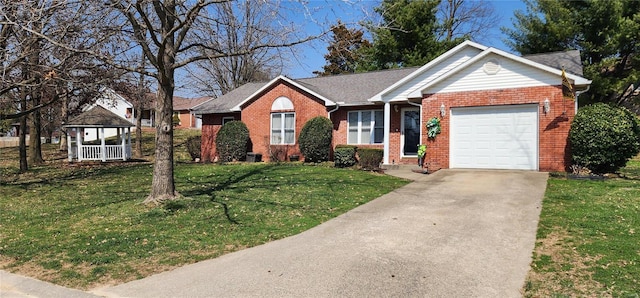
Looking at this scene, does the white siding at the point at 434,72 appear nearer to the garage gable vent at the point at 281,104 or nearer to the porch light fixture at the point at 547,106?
the porch light fixture at the point at 547,106

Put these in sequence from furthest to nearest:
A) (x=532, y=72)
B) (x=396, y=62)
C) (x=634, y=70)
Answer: (x=396, y=62), (x=634, y=70), (x=532, y=72)

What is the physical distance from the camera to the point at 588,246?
579 centimetres

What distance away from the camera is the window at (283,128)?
19.5m

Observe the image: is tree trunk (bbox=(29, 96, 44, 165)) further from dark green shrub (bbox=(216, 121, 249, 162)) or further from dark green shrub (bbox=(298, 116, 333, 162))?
dark green shrub (bbox=(298, 116, 333, 162))

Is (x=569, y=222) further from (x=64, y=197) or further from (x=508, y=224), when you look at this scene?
(x=64, y=197)

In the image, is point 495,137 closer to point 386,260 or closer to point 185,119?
point 386,260

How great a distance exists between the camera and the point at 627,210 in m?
7.64

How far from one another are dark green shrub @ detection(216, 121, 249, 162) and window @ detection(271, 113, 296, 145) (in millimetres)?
1316

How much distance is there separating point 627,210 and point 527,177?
4326mm

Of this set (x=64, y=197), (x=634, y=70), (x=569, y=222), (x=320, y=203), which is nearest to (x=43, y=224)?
(x=64, y=197)

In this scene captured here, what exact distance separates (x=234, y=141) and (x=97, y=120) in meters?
9.50

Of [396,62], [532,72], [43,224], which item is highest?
[396,62]

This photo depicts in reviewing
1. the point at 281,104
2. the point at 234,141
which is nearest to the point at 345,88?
the point at 281,104

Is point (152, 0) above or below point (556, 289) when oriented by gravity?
above
